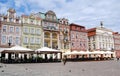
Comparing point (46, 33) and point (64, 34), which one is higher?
point (46, 33)

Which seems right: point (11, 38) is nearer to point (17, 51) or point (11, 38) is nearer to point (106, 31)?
point (17, 51)

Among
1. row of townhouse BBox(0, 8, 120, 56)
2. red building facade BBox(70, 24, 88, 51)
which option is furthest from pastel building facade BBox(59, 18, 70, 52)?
red building facade BBox(70, 24, 88, 51)

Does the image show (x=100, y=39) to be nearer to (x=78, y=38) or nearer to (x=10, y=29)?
(x=78, y=38)

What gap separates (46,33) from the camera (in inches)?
2040

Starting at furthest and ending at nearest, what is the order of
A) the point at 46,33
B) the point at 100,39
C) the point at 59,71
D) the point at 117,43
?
the point at 117,43, the point at 100,39, the point at 46,33, the point at 59,71

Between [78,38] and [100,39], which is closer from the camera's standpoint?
[78,38]

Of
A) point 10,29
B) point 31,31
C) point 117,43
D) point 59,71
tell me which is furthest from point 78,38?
point 59,71

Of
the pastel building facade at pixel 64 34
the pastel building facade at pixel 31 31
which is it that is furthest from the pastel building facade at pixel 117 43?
the pastel building facade at pixel 31 31

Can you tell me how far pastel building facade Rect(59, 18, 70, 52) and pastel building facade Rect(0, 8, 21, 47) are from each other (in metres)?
13.3

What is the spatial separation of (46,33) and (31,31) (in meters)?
4.83

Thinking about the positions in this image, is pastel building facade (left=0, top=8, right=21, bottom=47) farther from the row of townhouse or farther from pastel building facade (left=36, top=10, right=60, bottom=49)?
pastel building facade (left=36, top=10, right=60, bottom=49)

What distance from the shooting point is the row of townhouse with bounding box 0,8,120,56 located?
148 ft

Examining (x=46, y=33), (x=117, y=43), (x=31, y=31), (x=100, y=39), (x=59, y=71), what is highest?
(x=31, y=31)

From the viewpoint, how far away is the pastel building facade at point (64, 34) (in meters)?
55.0
